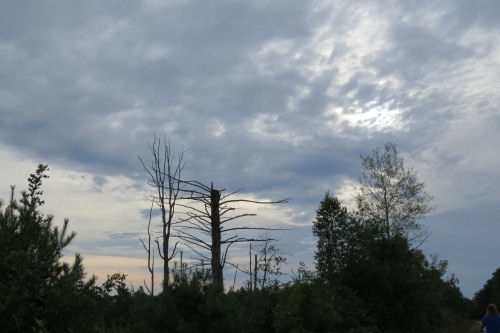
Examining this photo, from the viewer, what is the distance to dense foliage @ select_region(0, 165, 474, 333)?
29.2ft

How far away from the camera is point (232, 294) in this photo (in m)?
11.1

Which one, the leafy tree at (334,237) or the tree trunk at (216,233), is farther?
the leafy tree at (334,237)

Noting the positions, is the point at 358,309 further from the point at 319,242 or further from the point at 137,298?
the point at 137,298

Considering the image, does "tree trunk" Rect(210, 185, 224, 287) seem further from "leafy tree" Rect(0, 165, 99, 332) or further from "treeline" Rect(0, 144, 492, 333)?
"leafy tree" Rect(0, 165, 99, 332)

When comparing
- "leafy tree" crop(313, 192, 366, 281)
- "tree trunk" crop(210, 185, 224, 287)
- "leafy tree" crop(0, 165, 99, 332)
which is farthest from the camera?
"leafy tree" crop(313, 192, 366, 281)

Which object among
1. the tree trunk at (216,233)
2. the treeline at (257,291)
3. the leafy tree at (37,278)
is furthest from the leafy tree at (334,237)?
the leafy tree at (37,278)

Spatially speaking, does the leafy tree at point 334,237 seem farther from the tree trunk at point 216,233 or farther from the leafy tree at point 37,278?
the leafy tree at point 37,278

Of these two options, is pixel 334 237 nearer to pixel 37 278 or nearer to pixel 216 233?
pixel 216 233

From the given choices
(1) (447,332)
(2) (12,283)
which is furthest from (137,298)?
(1) (447,332)

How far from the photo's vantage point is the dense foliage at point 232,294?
8914 millimetres

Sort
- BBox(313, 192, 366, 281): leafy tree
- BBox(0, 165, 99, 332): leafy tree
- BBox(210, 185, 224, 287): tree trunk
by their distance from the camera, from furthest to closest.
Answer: BBox(313, 192, 366, 281): leafy tree
BBox(210, 185, 224, 287): tree trunk
BBox(0, 165, 99, 332): leafy tree

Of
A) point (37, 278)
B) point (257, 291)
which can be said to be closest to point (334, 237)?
point (257, 291)

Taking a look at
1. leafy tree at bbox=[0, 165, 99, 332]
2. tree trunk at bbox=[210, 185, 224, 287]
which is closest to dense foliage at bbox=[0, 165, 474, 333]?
leafy tree at bbox=[0, 165, 99, 332]

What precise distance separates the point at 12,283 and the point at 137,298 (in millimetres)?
3008
